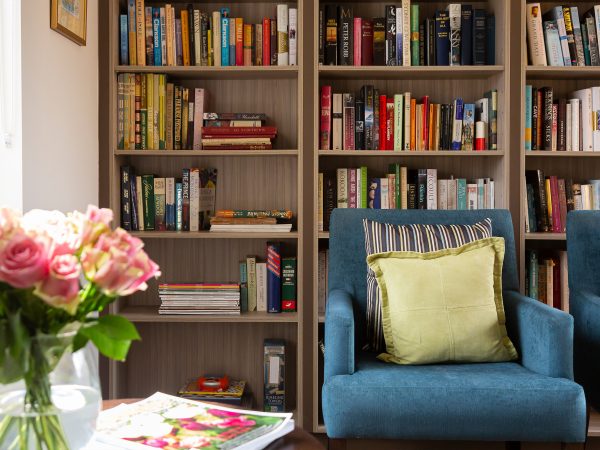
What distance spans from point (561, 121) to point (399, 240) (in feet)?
3.62

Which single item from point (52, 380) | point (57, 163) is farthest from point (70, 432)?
point (57, 163)

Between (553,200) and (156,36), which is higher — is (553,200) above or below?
below

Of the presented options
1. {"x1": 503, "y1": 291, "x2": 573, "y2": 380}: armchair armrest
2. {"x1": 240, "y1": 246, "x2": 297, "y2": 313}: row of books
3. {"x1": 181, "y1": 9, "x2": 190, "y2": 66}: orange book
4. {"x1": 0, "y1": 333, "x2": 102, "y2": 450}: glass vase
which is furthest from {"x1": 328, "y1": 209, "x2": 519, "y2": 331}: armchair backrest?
Answer: {"x1": 0, "y1": 333, "x2": 102, "y2": 450}: glass vase

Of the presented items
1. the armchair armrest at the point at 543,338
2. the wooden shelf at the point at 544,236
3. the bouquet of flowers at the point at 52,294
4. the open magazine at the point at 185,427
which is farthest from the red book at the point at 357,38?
the bouquet of flowers at the point at 52,294

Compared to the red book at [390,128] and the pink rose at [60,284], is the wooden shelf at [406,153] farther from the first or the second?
the pink rose at [60,284]

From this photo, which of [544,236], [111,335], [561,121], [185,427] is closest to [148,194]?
[544,236]

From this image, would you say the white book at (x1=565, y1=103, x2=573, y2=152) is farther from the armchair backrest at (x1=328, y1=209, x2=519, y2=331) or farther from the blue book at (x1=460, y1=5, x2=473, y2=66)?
the armchair backrest at (x1=328, y1=209, x2=519, y2=331)

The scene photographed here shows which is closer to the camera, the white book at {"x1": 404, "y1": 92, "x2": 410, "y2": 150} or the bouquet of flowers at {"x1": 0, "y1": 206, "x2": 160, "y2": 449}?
the bouquet of flowers at {"x1": 0, "y1": 206, "x2": 160, "y2": 449}

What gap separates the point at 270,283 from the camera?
124 inches

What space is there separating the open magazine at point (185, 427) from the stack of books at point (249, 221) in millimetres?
1649

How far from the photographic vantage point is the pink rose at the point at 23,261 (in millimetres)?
895

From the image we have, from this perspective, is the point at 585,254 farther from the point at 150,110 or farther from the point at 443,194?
the point at 150,110

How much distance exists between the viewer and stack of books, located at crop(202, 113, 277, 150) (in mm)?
3092

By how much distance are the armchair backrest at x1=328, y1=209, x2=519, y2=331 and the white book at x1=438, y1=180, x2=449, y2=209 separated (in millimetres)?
495
